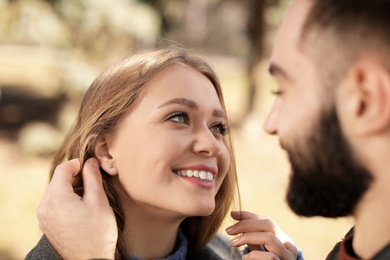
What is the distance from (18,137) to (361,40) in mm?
9460

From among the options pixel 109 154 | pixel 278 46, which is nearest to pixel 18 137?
pixel 109 154

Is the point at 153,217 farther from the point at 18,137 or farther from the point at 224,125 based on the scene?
the point at 18,137

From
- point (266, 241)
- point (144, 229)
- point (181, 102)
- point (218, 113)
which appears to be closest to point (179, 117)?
point (181, 102)

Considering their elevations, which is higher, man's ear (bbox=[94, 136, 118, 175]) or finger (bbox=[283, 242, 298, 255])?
man's ear (bbox=[94, 136, 118, 175])

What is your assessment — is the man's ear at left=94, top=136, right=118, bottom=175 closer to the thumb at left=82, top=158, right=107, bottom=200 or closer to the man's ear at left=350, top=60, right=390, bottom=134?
the thumb at left=82, top=158, right=107, bottom=200

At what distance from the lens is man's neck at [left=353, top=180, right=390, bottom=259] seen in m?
1.61

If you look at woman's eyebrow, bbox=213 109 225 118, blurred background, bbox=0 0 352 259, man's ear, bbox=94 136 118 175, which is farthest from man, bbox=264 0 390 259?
blurred background, bbox=0 0 352 259

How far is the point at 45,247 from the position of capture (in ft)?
7.34

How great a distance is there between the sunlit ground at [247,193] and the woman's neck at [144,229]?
235cm

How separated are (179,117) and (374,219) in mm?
957

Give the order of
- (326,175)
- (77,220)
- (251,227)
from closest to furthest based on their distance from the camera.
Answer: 1. (326,175)
2. (77,220)
3. (251,227)

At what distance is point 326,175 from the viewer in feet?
5.50

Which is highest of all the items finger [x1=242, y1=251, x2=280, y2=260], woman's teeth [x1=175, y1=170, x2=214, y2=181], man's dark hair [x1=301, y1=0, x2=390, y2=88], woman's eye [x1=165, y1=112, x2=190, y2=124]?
man's dark hair [x1=301, y1=0, x2=390, y2=88]

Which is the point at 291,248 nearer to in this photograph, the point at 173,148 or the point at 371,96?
the point at 173,148
